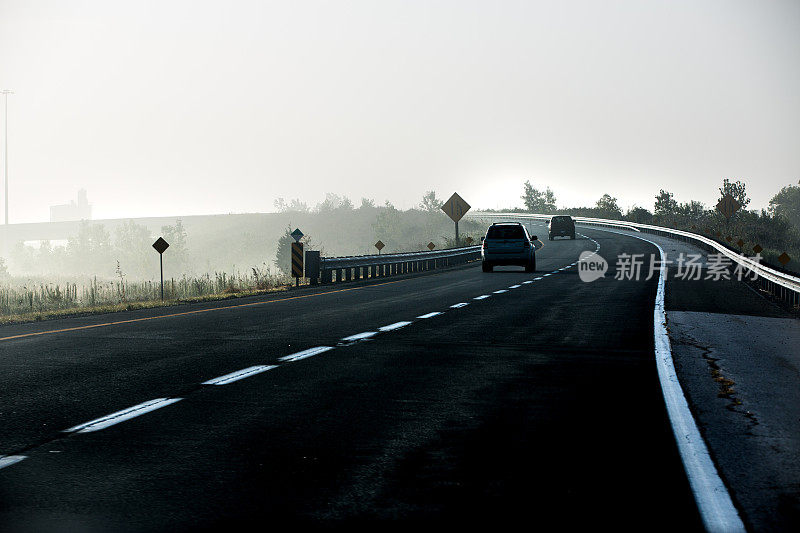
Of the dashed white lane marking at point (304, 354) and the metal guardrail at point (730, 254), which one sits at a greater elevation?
the metal guardrail at point (730, 254)

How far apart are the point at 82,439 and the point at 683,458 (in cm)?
381

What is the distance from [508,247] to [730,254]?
7647mm

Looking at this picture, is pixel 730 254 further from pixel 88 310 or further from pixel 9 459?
pixel 9 459

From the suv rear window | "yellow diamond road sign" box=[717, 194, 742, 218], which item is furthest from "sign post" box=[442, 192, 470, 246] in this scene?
the suv rear window

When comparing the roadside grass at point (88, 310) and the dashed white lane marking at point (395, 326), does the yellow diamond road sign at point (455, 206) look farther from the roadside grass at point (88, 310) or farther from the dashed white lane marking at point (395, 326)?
the dashed white lane marking at point (395, 326)

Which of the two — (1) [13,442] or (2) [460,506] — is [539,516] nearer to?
(2) [460,506]

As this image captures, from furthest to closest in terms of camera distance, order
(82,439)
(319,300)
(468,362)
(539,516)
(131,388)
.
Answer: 1. (319,300)
2. (468,362)
3. (131,388)
4. (82,439)
5. (539,516)

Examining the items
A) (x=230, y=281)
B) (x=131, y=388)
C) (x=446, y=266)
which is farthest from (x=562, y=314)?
(x=446, y=266)

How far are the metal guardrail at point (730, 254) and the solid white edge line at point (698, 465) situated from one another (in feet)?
30.8

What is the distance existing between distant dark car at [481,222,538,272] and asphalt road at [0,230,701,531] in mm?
19216

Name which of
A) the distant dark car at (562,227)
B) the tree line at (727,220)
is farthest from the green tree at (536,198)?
the distant dark car at (562,227)

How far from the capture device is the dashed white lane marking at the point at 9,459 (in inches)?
210

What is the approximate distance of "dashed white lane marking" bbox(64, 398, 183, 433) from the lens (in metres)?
6.36

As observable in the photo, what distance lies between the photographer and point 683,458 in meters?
5.59
